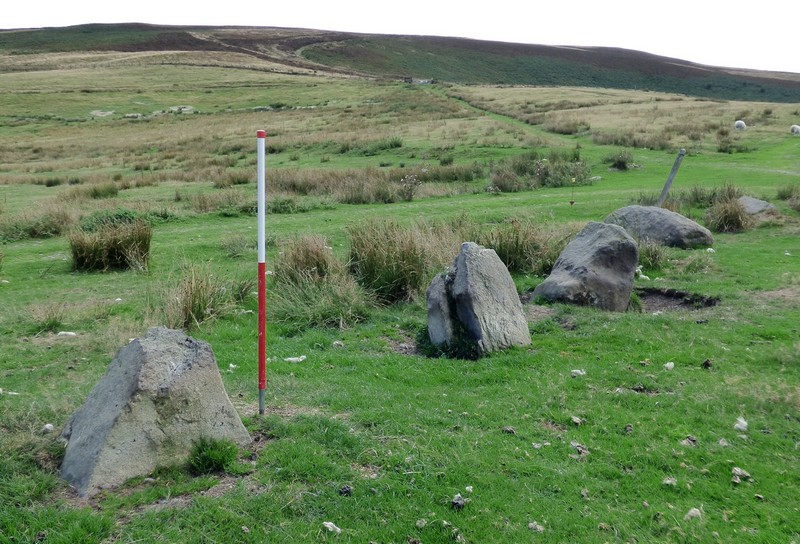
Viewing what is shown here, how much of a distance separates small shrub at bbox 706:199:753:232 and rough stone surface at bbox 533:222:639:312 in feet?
25.3

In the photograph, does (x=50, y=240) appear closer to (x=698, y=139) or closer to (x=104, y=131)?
(x=698, y=139)

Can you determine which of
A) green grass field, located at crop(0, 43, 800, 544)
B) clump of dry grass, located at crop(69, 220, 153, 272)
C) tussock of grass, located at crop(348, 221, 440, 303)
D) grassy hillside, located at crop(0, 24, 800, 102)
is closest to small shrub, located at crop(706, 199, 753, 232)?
green grass field, located at crop(0, 43, 800, 544)

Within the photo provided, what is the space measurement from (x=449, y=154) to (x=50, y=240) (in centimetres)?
1914

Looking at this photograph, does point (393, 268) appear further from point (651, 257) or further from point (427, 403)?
point (651, 257)

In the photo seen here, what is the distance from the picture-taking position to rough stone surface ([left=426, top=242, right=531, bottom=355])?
8.72 meters

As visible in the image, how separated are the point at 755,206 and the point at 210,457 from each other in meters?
17.4

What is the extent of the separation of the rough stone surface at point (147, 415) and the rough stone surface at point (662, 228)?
37.2ft

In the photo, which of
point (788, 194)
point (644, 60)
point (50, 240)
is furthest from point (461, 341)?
point (644, 60)

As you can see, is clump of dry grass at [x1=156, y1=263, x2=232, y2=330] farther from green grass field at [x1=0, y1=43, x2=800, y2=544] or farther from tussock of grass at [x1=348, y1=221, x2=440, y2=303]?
tussock of grass at [x1=348, y1=221, x2=440, y2=303]

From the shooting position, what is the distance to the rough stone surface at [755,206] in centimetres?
1822

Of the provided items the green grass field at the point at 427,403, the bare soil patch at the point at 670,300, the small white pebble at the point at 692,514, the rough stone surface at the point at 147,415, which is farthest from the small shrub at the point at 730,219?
the rough stone surface at the point at 147,415

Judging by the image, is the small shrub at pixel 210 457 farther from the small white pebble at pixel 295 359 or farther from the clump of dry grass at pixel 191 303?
the clump of dry grass at pixel 191 303

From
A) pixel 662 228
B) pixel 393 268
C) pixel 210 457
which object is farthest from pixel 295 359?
pixel 662 228

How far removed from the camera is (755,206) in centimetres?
1852
